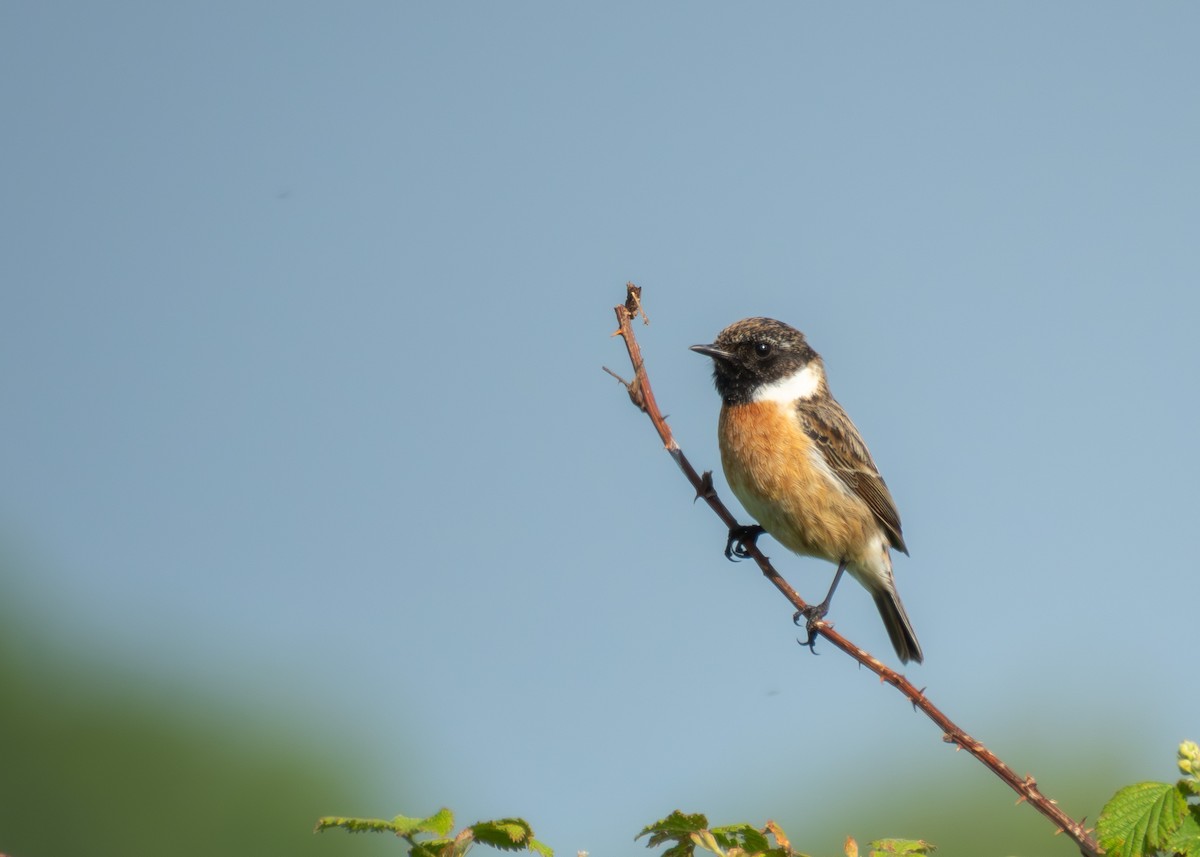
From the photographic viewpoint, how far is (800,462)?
26.0 ft

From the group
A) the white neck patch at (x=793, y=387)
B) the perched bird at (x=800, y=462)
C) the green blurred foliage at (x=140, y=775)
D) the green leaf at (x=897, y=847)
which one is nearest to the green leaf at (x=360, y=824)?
the green leaf at (x=897, y=847)

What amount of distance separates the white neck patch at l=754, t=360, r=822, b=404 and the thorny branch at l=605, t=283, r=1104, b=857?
2.34 metres

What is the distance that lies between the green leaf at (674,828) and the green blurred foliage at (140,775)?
4488 centimetres

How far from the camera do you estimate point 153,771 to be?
177 feet

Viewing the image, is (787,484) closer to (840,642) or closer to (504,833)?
(840,642)

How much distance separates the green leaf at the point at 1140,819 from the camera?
299 cm

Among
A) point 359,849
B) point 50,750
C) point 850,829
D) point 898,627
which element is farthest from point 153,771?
point 898,627

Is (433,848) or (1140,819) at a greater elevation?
(433,848)

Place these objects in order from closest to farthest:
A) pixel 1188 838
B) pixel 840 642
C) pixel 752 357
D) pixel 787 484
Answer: pixel 1188 838, pixel 840 642, pixel 787 484, pixel 752 357

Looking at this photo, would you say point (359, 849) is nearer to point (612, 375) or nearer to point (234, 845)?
point (234, 845)

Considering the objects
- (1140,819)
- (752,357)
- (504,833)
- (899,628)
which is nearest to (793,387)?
(752,357)

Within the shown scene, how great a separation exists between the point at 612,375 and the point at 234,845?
2024 inches

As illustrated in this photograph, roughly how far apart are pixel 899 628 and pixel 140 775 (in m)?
51.1

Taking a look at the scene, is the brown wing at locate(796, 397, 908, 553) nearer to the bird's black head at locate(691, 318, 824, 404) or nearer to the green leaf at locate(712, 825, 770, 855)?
the bird's black head at locate(691, 318, 824, 404)
